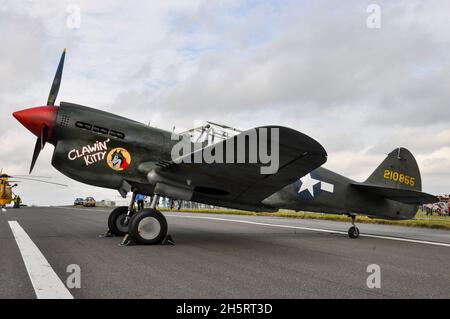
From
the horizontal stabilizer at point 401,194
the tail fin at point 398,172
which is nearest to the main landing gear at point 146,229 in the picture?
the horizontal stabilizer at point 401,194

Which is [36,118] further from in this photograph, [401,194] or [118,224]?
[401,194]

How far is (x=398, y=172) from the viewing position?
38.2 ft

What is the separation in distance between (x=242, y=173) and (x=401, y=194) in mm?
5370

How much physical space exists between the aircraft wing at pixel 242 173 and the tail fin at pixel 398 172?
4.46 meters

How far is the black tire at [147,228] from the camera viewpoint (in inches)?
282

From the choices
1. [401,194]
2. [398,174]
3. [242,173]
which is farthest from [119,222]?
[398,174]

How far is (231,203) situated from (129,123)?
282 cm

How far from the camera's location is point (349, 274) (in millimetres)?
4781

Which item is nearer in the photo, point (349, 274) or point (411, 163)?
point (349, 274)

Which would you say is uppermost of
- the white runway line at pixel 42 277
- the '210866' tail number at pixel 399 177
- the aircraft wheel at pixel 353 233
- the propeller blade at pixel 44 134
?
the propeller blade at pixel 44 134

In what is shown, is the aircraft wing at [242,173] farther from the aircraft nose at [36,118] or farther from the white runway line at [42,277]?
the white runway line at [42,277]
